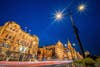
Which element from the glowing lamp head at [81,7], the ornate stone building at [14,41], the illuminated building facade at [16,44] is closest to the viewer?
the glowing lamp head at [81,7]

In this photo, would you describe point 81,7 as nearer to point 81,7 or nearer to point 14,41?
point 81,7

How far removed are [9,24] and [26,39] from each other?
39.7ft

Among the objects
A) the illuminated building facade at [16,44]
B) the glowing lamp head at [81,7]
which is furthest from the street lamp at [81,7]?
the illuminated building facade at [16,44]

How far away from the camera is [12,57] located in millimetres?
46938

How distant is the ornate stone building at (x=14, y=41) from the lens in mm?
45138

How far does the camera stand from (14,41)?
49.9m

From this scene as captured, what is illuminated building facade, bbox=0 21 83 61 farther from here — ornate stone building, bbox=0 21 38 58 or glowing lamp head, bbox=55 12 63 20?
glowing lamp head, bbox=55 12 63 20

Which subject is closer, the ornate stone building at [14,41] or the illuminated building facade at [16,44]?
the illuminated building facade at [16,44]

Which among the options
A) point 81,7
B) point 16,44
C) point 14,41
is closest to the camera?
point 81,7

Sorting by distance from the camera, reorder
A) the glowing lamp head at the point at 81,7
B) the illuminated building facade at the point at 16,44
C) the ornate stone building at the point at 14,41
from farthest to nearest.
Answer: the ornate stone building at the point at 14,41, the illuminated building facade at the point at 16,44, the glowing lamp head at the point at 81,7

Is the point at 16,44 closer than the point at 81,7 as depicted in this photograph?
No

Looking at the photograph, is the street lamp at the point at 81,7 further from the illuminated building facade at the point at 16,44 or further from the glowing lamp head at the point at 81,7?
the illuminated building facade at the point at 16,44

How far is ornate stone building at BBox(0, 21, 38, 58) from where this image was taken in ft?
148

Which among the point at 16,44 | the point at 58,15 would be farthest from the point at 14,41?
the point at 58,15
